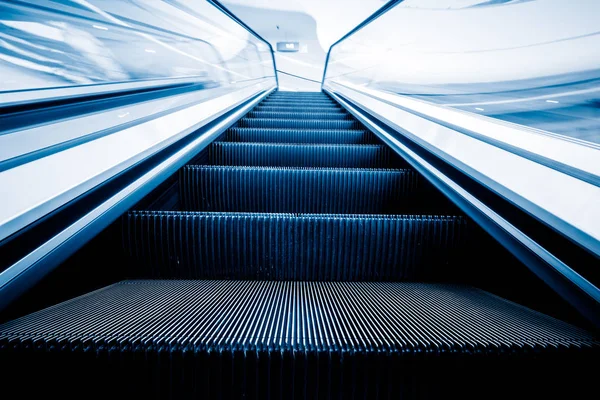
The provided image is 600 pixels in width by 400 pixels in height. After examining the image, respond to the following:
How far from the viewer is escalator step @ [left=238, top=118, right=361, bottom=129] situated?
397 centimetres

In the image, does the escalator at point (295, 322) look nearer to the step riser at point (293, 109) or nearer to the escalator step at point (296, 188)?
the escalator step at point (296, 188)

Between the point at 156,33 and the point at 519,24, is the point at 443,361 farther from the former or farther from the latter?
the point at 156,33

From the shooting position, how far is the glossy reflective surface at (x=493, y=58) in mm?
5066

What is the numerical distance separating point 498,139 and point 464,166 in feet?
0.71

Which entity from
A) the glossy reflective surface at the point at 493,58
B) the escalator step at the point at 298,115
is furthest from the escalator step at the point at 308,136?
the glossy reflective surface at the point at 493,58

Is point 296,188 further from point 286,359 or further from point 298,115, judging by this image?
point 298,115

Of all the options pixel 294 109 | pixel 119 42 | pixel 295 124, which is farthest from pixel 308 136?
pixel 119 42

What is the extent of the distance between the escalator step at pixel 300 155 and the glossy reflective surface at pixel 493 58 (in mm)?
2270

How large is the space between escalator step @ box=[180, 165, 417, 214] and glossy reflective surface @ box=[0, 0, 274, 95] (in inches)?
127

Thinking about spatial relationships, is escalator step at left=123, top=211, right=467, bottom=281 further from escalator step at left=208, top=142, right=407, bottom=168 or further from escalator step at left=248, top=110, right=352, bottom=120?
escalator step at left=248, top=110, right=352, bottom=120

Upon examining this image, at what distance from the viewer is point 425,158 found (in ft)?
6.89

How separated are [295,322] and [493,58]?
8.21 m

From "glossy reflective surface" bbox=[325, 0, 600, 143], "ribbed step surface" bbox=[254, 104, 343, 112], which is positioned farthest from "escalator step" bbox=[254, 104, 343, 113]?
"glossy reflective surface" bbox=[325, 0, 600, 143]

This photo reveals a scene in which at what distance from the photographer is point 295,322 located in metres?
1.04
